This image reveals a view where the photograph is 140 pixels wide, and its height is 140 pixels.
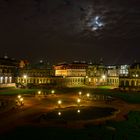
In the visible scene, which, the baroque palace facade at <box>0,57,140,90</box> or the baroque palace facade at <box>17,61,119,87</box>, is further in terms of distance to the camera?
the baroque palace facade at <box>17,61,119,87</box>

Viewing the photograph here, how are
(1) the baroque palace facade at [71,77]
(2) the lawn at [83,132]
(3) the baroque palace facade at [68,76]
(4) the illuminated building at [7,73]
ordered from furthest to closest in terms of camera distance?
1. (1) the baroque palace facade at [71,77]
2. (3) the baroque palace facade at [68,76]
3. (4) the illuminated building at [7,73]
4. (2) the lawn at [83,132]

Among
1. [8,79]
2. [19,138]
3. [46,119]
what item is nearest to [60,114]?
[46,119]

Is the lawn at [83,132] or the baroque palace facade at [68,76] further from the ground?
the baroque palace facade at [68,76]

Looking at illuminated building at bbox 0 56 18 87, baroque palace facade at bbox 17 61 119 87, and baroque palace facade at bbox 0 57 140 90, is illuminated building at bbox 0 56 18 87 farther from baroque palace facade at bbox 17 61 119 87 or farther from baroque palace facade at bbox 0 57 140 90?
baroque palace facade at bbox 17 61 119 87

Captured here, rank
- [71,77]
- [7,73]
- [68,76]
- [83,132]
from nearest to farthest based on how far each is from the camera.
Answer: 1. [83,132]
2. [7,73]
3. [71,77]
4. [68,76]

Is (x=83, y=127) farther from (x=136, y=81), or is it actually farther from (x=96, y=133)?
(x=136, y=81)

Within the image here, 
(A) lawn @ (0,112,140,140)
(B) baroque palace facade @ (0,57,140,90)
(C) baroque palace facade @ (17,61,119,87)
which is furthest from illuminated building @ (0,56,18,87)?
(A) lawn @ (0,112,140,140)

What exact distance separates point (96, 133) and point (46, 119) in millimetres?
8672

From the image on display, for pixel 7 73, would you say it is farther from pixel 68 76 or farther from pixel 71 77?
pixel 71 77

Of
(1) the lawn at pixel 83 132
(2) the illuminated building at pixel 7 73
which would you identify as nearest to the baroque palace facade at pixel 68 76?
(2) the illuminated building at pixel 7 73

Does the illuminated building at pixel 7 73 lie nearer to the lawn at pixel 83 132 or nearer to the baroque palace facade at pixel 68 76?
the baroque palace facade at pixel 68 76

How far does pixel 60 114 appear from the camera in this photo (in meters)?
39.8

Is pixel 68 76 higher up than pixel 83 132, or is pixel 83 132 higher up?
pixel 68 76

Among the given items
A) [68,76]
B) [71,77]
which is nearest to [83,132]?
[71,77]
